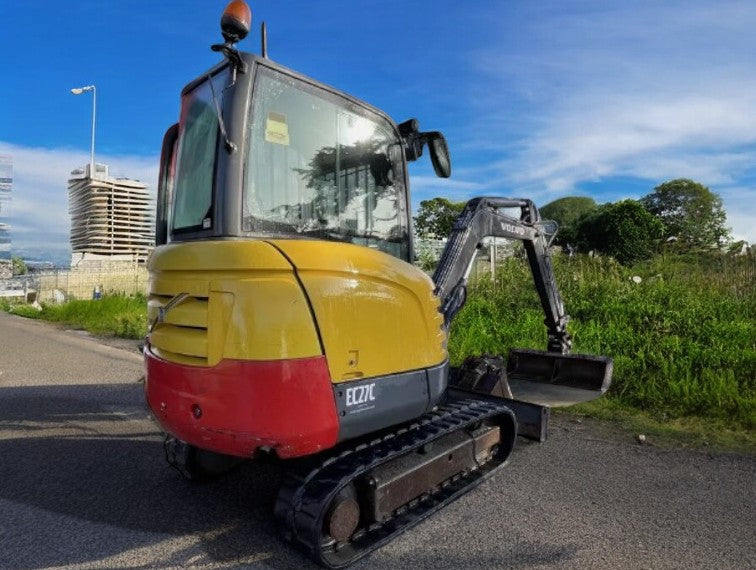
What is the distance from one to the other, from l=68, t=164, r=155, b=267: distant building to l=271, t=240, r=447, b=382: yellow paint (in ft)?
145

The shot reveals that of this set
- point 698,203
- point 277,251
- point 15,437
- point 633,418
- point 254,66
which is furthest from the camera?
point 698,203

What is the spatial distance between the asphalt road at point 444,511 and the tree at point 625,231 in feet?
78.8

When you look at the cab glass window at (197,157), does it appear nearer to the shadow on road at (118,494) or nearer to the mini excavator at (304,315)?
the mini excavator at (304,315)

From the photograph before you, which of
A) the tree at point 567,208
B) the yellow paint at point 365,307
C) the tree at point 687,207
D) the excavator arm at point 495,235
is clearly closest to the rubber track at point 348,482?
the yellow paint at point 365,307

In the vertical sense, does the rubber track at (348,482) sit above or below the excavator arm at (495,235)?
below

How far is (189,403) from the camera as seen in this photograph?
2.66 meters

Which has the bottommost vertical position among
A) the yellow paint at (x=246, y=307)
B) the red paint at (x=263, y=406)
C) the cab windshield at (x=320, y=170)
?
the red paint at (x=263, y=406)

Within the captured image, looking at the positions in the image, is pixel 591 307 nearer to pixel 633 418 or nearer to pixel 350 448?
pixel 633 418

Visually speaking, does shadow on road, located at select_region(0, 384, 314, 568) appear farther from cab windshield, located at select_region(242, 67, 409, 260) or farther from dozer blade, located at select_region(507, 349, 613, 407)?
dozer blade, located at select_region(507, 349, 613, 407)

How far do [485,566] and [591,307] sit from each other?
7.21 meters

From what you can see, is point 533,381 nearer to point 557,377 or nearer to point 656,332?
point 557,377

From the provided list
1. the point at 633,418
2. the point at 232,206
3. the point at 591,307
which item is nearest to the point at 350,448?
the point at 232,206

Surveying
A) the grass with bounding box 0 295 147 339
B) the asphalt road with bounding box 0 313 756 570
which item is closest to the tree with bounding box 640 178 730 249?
the grass with bounding box 0 295 147 339

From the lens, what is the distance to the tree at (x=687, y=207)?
36406 mm
